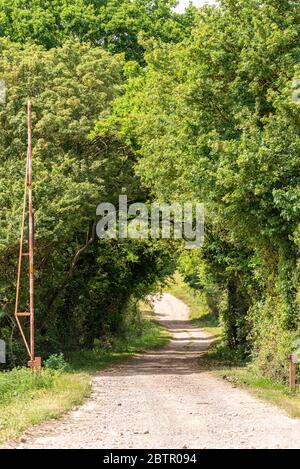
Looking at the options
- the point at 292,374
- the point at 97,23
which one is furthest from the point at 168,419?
the point at 97,23

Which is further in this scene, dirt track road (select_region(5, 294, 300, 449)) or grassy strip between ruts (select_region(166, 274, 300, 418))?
grassy strip between ruts (select_region(166, 274, 300, 418))

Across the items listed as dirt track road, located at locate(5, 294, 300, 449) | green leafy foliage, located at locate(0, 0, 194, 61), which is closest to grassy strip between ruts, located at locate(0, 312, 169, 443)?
dirt track road, located at locate(5, 294, 300, 449)

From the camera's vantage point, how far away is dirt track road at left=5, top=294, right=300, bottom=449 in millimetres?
12664

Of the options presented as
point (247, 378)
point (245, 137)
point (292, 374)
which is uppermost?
point (245, 137)

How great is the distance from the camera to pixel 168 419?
51.2 feet

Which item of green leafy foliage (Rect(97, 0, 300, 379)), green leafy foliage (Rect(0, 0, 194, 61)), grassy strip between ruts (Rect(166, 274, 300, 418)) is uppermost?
green leafy foliage (Rect(0, 0, 194, 61))

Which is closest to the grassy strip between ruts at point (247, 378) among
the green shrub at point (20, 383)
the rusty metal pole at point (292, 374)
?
the rusty metal pole at point (292, 374)

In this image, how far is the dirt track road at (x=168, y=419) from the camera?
12.7 meters

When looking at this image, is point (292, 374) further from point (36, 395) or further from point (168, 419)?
point (168, 419)

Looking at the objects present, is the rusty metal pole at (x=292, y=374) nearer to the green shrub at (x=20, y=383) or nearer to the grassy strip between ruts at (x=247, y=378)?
the grassy strip between ruts at (x=247, y=378)

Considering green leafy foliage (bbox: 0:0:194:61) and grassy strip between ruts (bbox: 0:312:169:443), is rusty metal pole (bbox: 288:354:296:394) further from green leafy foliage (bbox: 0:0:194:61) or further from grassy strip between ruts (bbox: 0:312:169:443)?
green leafy foliage (bbox: 0:0:194:61)

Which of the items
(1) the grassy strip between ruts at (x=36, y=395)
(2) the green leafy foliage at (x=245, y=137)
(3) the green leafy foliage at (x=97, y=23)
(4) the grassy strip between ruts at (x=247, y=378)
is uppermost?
(3) the green leafy foliage at (x=97, y=23)
